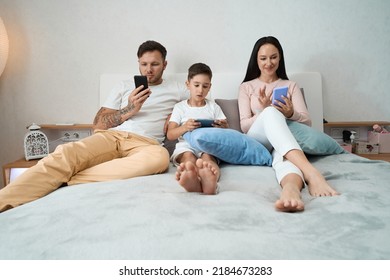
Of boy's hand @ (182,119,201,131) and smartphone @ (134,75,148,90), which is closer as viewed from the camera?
boy's hand @ (182,119,201,131)

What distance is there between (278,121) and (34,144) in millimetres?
1465

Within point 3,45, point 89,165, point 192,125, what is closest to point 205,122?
point 192,125

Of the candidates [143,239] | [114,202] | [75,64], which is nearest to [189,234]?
[143,239]

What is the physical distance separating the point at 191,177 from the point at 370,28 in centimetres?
183

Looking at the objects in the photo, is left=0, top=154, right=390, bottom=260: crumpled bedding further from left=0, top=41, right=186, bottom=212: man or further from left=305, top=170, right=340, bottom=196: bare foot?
left=0, top=41, right=186, bottom=212: man

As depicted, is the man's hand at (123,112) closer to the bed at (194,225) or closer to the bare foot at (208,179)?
the bed at (194,225)

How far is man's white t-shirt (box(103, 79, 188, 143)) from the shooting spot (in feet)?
5.14

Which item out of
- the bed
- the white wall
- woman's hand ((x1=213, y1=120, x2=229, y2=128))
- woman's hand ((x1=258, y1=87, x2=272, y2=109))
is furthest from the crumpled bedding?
the white wall

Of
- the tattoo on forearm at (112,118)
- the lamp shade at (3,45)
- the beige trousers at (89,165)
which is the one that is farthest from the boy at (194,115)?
the lamp shade at (3,45)

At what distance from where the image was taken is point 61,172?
1104 millimetres

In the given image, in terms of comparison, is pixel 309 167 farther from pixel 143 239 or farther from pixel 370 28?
pixel 370 28

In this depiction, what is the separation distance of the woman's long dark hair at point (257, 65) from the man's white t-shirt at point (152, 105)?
42 centimetres

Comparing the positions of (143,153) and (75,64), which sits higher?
(75,64)
